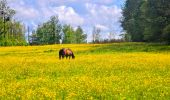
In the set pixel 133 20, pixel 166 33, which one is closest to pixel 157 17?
pixel 166 33

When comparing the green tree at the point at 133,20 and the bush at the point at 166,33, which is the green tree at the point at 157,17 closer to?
the bush at the point at 166,33

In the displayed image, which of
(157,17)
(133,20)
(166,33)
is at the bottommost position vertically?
(166,33)

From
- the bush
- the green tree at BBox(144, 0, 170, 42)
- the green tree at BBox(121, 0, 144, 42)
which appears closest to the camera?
the bush

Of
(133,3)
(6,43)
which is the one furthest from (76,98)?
(6,43)

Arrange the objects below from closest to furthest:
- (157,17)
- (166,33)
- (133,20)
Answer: (166,33) < (157,17) < (133,20)

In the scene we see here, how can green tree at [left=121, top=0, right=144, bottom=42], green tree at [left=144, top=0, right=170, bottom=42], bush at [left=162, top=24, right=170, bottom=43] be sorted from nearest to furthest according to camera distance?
bush at [left=162, top=24, right=170, bottom=43], green tree at [left=144, top=0, right=170, bottom=42], green tree at [left=121, top=0, right=144, bottom=42]

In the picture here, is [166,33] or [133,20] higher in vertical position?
[133,20]

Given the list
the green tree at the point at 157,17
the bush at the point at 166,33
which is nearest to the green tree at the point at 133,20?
the green tree at the point at 157,17

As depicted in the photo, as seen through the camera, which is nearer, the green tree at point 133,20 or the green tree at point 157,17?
the green tree at point 157,17

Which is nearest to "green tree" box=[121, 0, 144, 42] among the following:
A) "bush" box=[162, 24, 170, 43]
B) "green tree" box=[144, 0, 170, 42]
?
"green tree" box=[144, 0, 170, 42]

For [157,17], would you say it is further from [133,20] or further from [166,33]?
[133,20]

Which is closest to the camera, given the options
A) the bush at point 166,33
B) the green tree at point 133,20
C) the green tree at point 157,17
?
the bush at point 166,33

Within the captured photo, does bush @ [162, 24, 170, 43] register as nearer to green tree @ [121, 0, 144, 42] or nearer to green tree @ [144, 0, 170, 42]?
green tree @ [144, 0, 170, 42]

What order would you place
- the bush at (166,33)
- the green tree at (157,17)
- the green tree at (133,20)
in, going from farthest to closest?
the green tree at (133,20)
the green tree at (157,17)
the bush at (166,33)
